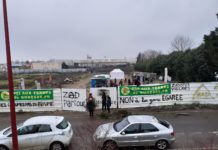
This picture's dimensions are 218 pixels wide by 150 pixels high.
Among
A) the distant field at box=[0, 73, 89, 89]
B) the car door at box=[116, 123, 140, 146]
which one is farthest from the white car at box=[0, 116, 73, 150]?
the distant field at box=[0, 73, 89, 89]

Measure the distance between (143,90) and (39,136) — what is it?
37.6 ft

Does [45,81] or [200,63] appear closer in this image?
[200,63]

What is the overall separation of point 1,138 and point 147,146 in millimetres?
6515

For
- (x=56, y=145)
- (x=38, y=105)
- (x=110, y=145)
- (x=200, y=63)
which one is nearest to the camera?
(x=110, y=145)

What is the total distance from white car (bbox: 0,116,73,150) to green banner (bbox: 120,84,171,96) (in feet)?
32.4

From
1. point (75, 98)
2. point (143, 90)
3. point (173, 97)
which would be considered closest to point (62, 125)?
point (75, 98)

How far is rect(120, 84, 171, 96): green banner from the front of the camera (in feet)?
70.8

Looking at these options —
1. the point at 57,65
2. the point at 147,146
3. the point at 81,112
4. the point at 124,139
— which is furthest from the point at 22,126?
the point at 57,65

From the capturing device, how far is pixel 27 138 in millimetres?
11891

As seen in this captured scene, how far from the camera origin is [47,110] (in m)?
21.8

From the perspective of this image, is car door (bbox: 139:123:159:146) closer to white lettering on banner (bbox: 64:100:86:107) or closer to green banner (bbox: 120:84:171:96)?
green banner (bbox: 120:84:171:96)

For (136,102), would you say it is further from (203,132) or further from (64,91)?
(203,132)

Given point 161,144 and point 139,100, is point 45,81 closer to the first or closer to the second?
point 139,100

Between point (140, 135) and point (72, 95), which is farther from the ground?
point (72, 95)
